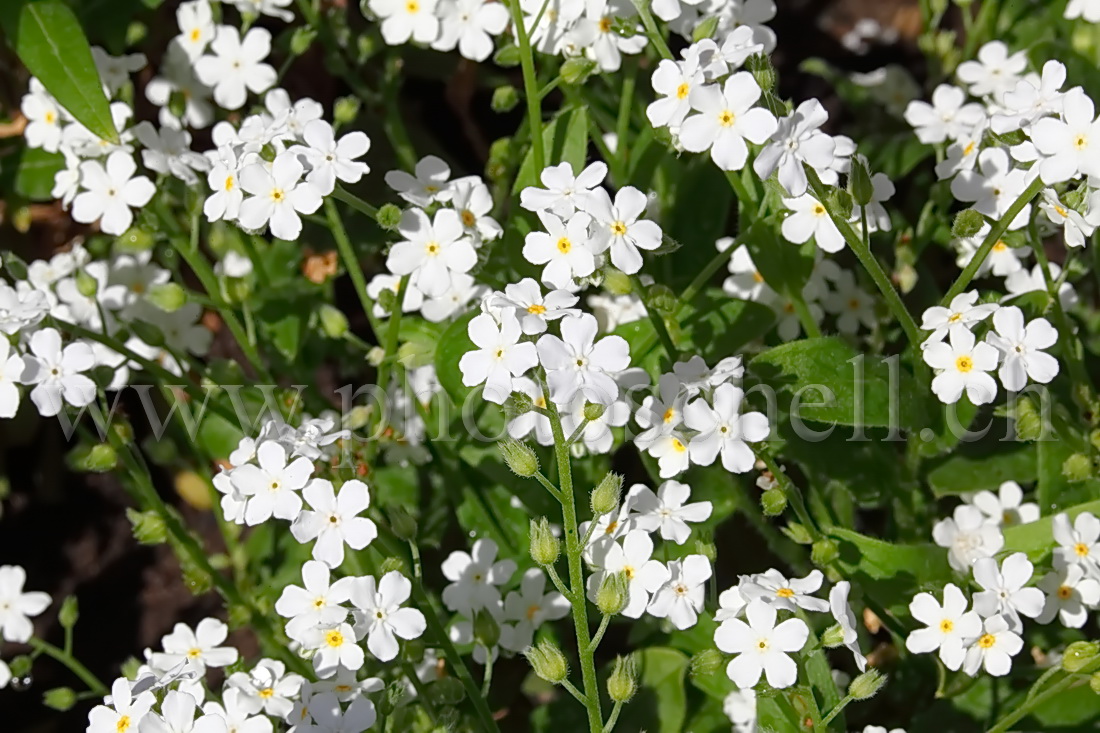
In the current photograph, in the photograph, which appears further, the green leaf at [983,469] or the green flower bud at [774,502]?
the green leaf at [983,469]

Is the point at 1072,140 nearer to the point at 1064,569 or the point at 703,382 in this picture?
the point at 703,382

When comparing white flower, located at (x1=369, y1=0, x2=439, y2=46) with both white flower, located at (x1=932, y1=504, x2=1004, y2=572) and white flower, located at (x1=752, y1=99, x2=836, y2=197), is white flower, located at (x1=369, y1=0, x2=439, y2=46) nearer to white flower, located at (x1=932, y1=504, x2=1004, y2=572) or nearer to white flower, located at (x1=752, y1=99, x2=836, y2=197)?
A: white flower, located at (x1=752, y1=99, x2=836, y2=197)

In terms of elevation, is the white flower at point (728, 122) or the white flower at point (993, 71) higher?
the white flower at point (728, 122)

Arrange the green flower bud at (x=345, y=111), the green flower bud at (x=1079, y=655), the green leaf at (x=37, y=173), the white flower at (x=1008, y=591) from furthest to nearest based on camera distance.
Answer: the green leaf at (x=37, y=173) → the green flower bud at (x=345, y=111) → the white flower at (x=1008, y=591) → the green flower bud at (x=1079, y=655)

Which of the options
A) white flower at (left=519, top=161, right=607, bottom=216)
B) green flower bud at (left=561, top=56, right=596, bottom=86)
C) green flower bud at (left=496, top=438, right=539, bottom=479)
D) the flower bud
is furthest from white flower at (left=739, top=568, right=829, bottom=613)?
green flower bud at (left=561, top=56, right=596, bottom=86)

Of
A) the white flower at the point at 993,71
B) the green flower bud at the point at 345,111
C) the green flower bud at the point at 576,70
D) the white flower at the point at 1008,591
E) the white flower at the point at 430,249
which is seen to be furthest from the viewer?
the white flower at the point at 993,71

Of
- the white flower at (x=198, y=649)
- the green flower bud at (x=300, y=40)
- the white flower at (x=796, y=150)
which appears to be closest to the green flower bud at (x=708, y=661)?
the white flower at (x=796, y=150)

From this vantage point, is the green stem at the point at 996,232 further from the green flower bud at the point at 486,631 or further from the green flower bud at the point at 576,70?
the green flower bud at the point at 486,631
